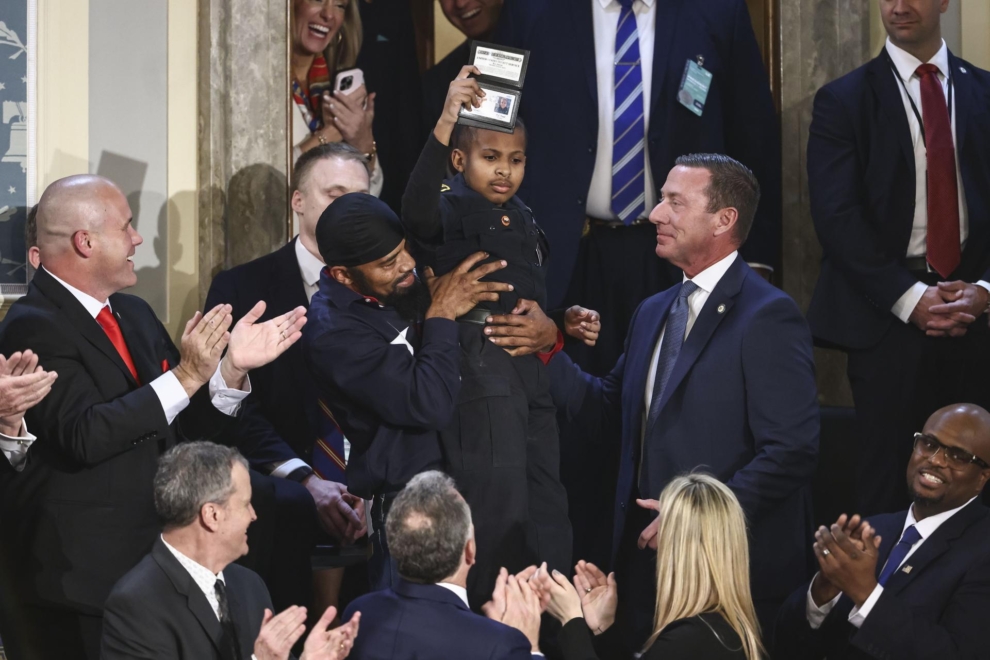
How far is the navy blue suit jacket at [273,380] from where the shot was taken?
4.66m

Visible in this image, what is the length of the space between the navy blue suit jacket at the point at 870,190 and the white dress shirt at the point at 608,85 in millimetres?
603

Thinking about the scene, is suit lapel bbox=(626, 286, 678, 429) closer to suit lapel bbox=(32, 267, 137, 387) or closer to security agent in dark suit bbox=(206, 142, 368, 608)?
security agent in dark suit bbox=(206, 142, 368, 608)

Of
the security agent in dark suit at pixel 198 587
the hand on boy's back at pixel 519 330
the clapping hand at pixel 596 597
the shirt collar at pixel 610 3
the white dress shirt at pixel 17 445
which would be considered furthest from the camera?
the shirt collar at pixel 610 3

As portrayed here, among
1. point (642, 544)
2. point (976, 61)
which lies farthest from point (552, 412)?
point (976, 61)

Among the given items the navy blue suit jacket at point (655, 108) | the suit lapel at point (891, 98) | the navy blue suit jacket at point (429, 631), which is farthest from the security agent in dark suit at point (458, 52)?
the navy blue suit jacket at point (429, 631)

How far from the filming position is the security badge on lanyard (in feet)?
16.7

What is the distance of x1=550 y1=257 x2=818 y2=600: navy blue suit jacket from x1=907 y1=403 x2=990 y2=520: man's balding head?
322mm

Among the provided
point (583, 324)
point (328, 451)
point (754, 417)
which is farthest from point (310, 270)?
point (754, 417)

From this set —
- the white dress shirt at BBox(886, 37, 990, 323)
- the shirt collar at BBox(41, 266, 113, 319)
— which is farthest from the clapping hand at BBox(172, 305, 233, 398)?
the white dress shirt at BBox(886, 37, 990, 323)

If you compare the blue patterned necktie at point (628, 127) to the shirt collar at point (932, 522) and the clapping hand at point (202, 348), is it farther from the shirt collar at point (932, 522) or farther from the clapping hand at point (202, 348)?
the clapping hand at point (202, 348)

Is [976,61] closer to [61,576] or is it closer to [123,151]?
[123,151]

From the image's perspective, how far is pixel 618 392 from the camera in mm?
4469

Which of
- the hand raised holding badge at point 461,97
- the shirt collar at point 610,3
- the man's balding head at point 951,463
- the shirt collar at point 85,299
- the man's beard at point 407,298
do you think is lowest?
the man's balding head at point 951,463

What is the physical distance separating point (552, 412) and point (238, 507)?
97 cm
